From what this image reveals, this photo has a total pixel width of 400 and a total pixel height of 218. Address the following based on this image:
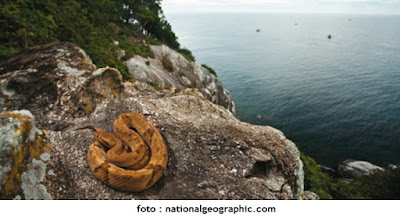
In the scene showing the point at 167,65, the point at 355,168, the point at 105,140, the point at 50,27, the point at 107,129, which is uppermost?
the point at 50,27

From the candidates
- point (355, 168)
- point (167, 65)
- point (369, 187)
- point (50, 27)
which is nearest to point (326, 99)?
point (355, 168)

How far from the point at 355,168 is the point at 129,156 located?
32856 millimetres

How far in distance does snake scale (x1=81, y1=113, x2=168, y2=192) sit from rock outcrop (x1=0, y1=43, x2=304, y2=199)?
39 centimetres

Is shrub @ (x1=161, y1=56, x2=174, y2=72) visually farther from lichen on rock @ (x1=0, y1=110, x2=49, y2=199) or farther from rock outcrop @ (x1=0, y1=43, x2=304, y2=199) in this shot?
lichen on rock @ (x1=0, y1=110, x2=49, y2=199)

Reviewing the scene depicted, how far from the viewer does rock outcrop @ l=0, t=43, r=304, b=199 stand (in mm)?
6211

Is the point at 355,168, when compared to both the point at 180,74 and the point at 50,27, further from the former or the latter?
the point at 50,27

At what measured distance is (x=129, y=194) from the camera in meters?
6.42

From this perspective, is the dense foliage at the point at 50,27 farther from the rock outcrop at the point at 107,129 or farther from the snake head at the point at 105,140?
the snake head at the point at 105,140

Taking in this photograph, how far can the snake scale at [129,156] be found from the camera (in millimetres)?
6348

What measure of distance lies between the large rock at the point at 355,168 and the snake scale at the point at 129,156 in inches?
1213

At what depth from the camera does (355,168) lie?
27797 millimetres

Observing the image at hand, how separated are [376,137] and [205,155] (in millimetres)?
41252

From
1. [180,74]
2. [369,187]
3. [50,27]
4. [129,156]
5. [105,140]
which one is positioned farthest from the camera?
[180,74]

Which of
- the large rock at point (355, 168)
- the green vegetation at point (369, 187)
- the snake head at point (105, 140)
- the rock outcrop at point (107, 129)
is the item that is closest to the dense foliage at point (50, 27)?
the rock outcrop at point (107, 129)
